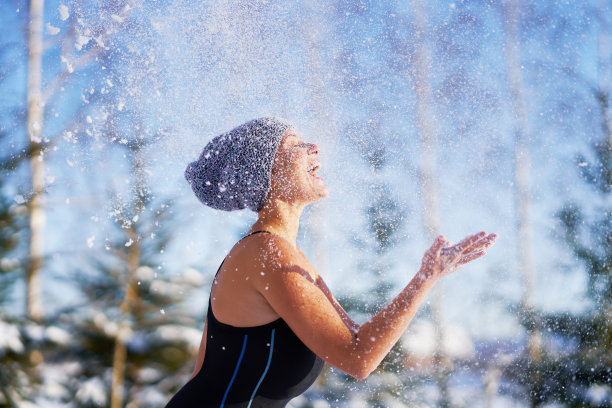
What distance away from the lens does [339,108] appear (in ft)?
16.5

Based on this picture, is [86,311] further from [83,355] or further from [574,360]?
[574,360]

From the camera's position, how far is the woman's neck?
141 centimetres

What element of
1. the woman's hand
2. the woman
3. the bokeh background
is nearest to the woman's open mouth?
the woman

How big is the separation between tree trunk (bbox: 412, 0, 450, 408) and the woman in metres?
4.36

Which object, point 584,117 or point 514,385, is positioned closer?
point 514,385

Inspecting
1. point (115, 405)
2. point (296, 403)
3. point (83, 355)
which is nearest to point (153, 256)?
point (83, 355)

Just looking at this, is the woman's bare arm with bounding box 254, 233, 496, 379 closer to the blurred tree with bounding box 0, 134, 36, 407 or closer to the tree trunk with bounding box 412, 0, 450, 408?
the tree trunk with bounding box 412, 0, 450, 408

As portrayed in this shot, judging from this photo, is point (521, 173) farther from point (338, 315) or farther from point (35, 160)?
point (35, 160)

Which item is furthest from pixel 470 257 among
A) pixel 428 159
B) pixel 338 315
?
pixel 428 159

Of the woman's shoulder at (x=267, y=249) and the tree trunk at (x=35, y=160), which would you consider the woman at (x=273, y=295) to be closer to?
the woman's shoulder at (x=267, y=249)

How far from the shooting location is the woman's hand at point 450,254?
46.4 inches

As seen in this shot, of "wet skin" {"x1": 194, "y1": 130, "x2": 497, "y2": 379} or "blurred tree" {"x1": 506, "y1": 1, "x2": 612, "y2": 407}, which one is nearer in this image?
"wet skin" {"x1": 194, "y1": 130, "x2": 497, "y2": 379}

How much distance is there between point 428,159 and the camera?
5754mm

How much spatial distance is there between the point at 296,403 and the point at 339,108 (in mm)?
3072
